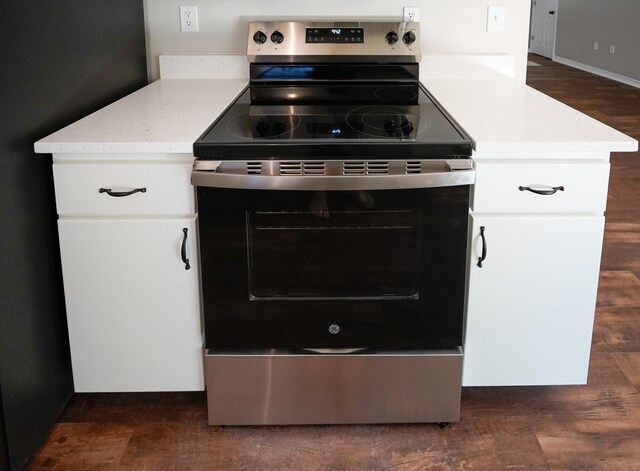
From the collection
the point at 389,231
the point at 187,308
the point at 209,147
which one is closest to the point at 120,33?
the point at 209,147

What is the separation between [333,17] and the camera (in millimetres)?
2531

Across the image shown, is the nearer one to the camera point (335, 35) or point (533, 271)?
point (533, 271)

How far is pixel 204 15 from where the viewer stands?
2.54m

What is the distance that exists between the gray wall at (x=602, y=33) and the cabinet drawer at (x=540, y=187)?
688 centimetres

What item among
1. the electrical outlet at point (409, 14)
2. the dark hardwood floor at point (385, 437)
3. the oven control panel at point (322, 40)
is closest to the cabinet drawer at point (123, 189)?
the dark hardwood floor at point (385, 437)

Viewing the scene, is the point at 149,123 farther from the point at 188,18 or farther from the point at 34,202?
the point at 188,18

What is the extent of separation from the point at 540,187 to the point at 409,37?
0.93 m

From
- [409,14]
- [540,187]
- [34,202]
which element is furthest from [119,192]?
[409,14]

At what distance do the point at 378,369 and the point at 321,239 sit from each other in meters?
0.39

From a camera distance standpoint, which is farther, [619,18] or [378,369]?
[619,18]

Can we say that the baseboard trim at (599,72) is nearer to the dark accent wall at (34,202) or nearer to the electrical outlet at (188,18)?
the electrical outlet at (188,18)

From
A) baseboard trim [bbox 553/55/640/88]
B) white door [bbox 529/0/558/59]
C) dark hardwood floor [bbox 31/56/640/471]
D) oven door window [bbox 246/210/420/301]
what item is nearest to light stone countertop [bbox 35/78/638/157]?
oven door window [bbox 246/210/420/301]

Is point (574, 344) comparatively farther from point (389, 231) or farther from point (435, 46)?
point (435, 46)

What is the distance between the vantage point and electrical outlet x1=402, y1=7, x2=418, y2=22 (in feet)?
8.27
